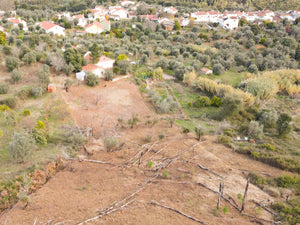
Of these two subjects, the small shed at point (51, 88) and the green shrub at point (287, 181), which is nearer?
the green shrub at point (287, 181)

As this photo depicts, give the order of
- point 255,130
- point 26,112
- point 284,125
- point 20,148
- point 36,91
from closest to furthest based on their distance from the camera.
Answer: point 20,148, point 255,130, point 284,125, point 26,112, point 36,91

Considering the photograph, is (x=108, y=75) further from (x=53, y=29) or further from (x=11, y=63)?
(x=53, y=29)

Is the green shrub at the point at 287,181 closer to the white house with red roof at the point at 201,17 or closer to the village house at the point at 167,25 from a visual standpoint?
the village house at the point at 167,25

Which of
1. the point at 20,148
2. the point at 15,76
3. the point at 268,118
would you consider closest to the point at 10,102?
the point at 15,76

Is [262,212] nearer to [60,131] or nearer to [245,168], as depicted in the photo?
[245,168]

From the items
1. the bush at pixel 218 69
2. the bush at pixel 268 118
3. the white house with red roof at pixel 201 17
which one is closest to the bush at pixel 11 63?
the bush at pixel 218 69

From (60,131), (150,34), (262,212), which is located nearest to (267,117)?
(262,212)
